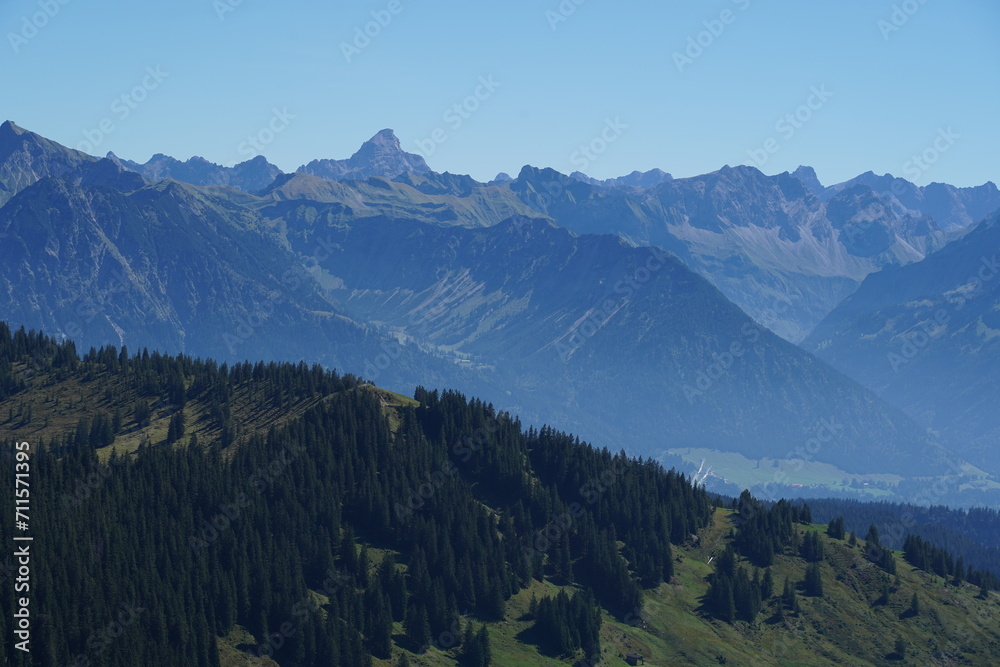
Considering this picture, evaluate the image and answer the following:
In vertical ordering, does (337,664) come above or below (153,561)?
below

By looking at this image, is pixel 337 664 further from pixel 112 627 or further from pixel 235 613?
pixel 112 627

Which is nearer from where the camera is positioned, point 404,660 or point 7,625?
point 7,625

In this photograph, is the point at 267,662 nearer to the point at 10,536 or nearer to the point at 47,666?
the point at 47,666

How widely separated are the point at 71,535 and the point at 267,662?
41649 mm

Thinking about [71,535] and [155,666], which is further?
[71,535]

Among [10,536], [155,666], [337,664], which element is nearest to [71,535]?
[10,536]


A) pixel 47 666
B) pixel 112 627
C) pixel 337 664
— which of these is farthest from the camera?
pixel 337 664

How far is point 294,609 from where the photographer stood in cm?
19912

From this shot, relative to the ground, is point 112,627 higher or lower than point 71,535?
lower

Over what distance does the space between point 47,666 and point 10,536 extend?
31777mm

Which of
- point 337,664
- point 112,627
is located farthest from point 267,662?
point 112,627

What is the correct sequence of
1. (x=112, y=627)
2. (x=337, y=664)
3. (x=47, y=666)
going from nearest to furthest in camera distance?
(x=47, y=666) < (x=112, y=627) < (x=337, y=664)

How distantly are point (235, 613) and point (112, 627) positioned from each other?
23.1 metres

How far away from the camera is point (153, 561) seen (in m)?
200
